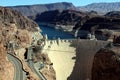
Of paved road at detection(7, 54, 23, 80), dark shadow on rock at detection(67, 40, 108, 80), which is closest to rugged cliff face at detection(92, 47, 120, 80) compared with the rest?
dark shadow on rock at detection(67, 40, 108, 80)

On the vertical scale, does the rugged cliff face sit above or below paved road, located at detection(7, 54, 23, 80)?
below

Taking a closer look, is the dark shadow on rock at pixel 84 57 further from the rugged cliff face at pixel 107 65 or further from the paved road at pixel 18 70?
the paved road at pixel 18 70

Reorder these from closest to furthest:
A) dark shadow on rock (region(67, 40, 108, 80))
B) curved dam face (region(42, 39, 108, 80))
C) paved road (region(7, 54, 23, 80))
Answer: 1. paved road (region(7, 54, 23, 80))
2. curved dam face (region(42, 39, 108, 80))
3. dark shadow on rock (region(67, 40, 108, 80))

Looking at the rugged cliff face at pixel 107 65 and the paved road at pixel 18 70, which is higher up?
the paved road at pixel 18 70

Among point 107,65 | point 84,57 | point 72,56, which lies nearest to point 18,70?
point 107,65

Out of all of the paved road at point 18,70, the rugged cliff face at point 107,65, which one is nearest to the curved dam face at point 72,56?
the rugged cliff face at point 107,65

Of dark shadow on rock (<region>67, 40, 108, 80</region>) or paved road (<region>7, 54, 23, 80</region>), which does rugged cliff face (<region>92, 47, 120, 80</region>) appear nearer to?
dark shadow on rock (<region>67, 40, 108, 80</region>)

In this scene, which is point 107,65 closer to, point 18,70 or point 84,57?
point 84,57

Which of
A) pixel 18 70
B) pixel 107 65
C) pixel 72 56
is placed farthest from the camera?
pixel 72 56
